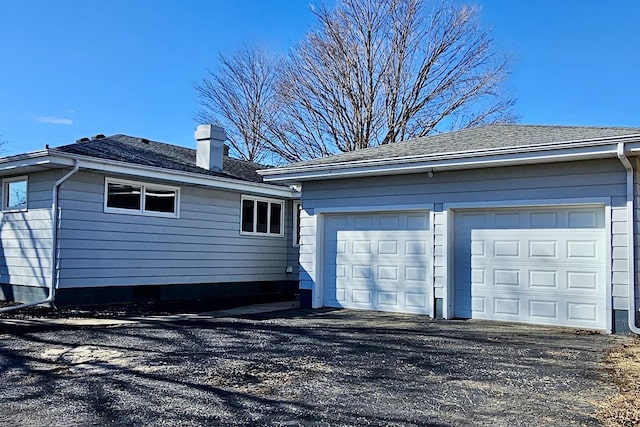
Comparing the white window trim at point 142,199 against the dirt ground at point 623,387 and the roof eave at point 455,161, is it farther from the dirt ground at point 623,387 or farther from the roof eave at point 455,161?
the dirt ground at point 623,387

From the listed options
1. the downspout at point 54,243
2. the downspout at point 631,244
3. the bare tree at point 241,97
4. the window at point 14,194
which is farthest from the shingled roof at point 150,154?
the bare tree at point 241,97

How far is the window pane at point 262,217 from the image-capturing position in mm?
14719

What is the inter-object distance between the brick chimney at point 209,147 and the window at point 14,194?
13.4 ft

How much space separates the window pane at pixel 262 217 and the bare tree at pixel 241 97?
13.1 m

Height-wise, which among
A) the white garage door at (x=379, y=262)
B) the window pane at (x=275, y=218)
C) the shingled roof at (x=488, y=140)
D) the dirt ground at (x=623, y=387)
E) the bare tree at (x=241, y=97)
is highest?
the bare tree at (x=241, y=97)

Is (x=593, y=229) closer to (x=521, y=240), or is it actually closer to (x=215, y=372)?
(x=521, y=240)

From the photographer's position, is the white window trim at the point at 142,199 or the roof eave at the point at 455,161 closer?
the roof eave at the point at 455,161

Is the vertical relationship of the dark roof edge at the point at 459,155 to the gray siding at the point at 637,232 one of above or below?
above

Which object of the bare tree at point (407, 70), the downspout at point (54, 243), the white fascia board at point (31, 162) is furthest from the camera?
the bare tree at point (407, 70)

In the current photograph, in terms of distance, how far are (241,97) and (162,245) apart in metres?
18.4

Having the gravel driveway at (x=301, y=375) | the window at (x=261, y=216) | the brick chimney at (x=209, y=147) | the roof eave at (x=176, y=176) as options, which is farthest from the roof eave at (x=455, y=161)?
the brick chimney at (x=209, y=147)

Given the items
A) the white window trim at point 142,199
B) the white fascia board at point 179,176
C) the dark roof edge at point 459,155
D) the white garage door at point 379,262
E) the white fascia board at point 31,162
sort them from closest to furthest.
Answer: the dark roof edge at point 459,155 < the white fascia board at point 31,162 < the white garage door at point 379,262 < the white fascia board at point 179,176 < the white window trim at point 142,199

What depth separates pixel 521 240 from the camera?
8.88m

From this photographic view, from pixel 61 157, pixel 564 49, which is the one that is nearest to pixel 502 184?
pixel 61 157
